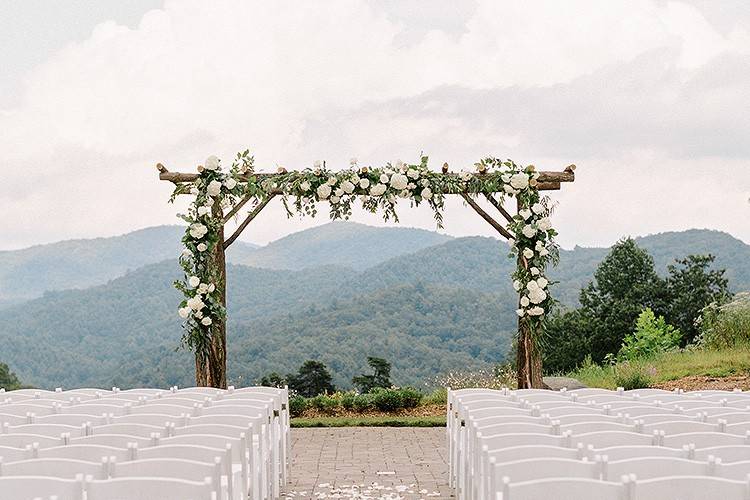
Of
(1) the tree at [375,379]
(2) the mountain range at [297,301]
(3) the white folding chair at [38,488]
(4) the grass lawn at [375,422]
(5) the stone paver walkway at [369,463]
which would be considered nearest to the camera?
(3) the white folding chair at [38,488]

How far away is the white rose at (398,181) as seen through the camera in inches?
488

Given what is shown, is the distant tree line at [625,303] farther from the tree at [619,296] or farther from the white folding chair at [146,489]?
the white folding chair at [146,489]

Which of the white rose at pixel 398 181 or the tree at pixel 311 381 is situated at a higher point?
the white rose at pixel 398 181

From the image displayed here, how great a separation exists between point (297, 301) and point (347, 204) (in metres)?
29.3

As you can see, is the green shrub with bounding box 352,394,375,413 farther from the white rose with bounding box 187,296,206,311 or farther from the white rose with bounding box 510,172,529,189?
the white rose with bounding box 510,172,529,189

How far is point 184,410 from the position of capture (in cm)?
707

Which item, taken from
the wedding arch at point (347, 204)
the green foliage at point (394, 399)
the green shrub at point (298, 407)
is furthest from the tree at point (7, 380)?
the wedding arch at point (347, 204)

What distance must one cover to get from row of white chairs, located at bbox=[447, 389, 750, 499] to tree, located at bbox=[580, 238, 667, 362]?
66.2 feet

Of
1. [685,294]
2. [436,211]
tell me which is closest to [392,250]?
[685,294]

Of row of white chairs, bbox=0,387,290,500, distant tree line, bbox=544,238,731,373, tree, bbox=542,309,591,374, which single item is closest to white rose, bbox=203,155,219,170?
row of white chairs, bbox=0,387,290,500

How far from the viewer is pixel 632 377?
14828 millimetres

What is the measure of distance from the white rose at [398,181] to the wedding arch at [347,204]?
0.01 meters

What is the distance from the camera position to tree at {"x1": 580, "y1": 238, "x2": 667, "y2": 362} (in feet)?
93.9

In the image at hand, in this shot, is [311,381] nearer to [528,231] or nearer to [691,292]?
→ [528,231]
